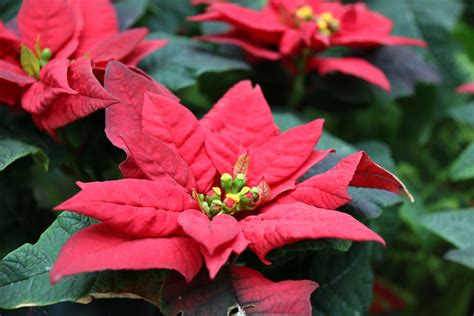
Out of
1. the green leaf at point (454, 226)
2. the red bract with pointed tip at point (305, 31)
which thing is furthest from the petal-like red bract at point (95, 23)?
the green leaf at point (454, 226)

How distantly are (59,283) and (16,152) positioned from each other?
17cm

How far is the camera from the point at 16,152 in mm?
647

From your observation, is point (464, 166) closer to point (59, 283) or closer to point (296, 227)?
point (296, 227)

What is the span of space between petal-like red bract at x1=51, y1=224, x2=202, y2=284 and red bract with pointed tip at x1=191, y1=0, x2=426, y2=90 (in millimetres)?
418

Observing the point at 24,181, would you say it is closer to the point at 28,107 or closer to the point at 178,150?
the point at 28,107

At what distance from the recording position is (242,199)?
58 cm

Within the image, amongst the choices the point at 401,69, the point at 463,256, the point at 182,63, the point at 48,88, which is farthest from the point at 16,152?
the point at 401,69

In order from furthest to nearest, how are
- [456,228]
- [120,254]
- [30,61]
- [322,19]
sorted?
[322,19] < [456,228] < [30,61] < [120,254]

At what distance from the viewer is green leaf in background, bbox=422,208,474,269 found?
0.71 metres

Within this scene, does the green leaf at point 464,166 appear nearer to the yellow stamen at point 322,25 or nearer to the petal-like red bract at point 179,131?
the yellow stamen at point 322,25

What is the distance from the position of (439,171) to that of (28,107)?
83 cm

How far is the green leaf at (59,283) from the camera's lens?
0.53m

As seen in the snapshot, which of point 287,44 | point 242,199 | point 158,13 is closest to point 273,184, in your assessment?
point 242,199

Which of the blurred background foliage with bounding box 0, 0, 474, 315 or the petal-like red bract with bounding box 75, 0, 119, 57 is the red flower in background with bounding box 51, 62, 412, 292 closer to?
the blurred background foliage with bounding box 0, 0, 474, 315
